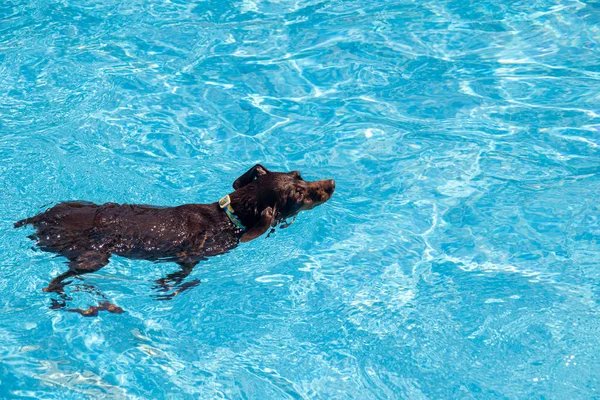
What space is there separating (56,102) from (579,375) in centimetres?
791

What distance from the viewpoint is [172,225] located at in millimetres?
7621

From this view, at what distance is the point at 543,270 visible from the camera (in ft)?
26.4

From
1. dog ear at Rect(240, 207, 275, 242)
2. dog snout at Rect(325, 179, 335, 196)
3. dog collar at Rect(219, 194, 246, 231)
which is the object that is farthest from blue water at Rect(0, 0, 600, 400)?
dog ear at Rect(240, 207, 275, 242)

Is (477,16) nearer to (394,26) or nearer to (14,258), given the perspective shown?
(394,26)

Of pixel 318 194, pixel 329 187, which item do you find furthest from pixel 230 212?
pixel 329 187

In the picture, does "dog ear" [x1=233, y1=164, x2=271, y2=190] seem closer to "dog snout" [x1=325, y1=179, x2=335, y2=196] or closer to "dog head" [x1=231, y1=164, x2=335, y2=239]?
"dog head" [x1=231, y1=164, x2=335, y2=239]

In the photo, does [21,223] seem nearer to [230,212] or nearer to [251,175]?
[230,212]

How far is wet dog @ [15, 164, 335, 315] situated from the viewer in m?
7.24

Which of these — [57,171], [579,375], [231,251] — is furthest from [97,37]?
[579,375]

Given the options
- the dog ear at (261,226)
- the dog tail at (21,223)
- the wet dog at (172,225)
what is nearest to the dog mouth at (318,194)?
the wet dog at (172,225)

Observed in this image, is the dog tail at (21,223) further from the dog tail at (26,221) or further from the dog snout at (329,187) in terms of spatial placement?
the dog snout at (329,187)

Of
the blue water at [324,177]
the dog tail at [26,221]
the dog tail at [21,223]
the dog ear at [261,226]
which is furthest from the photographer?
the dog tail at [21,223]

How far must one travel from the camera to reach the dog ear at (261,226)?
24.1ft

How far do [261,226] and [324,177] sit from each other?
218 cm
